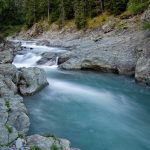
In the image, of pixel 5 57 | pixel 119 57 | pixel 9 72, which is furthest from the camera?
pixel 5 57

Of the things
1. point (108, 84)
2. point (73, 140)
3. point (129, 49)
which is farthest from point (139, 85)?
point (73, 140)

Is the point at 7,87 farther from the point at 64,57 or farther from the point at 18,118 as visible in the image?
the point at 64,57

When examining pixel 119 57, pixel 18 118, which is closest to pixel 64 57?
pixel 119 57

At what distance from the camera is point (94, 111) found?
17625 mm

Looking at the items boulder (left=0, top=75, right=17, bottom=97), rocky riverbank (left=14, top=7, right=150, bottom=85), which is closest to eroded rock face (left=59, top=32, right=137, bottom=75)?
rocky riverbank (left=14, top=7, right=150, bottom=85)

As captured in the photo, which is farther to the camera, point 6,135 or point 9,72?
point 9,72

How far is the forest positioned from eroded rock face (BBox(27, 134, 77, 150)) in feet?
94.1

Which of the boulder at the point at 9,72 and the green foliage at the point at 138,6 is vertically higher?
the green foliage at the point at 138,6

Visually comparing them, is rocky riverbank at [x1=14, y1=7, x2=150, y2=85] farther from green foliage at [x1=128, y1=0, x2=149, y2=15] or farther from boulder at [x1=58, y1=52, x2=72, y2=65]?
green foliage at [x1=128, y1=0, x2=149, y2=15]

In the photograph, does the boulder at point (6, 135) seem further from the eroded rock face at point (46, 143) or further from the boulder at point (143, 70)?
the boulder at point (143, 70)

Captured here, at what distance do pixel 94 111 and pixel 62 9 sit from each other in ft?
142

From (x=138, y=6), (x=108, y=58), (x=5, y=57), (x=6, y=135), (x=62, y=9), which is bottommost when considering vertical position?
(x=6, y=135)

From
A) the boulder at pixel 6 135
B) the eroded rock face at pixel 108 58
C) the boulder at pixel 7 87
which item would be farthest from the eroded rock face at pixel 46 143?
the eroded rock face at pixel 108 58

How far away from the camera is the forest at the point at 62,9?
42.7 metres
